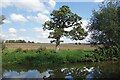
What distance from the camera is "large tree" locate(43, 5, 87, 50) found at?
4881cm

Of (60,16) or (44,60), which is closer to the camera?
(44,60)

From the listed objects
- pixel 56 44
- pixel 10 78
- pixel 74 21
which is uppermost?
pixel 74 21

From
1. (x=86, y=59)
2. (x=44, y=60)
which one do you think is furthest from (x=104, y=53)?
(x=44, y=60)

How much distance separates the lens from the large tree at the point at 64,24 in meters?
48.8

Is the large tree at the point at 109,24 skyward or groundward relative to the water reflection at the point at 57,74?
skyward

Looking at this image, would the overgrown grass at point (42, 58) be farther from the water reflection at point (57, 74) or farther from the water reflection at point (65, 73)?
the water reflection at point (57, 74)

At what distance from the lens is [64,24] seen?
166 ft

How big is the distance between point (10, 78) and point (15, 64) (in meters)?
9.96

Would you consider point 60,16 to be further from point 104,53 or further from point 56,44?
point 104,53

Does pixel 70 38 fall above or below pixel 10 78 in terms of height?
above

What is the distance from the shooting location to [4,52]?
36688mm

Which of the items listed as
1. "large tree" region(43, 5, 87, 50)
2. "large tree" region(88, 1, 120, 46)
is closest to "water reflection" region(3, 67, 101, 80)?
"large tree" region(88, 1, 120, 46)

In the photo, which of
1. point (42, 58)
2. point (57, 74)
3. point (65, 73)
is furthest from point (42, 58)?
point (57, 74)

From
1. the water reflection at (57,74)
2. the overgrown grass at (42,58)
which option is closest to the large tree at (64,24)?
the overgrown grass at (42,58)
